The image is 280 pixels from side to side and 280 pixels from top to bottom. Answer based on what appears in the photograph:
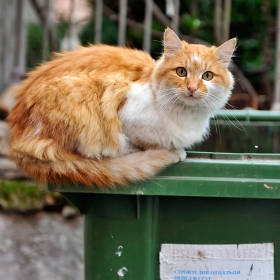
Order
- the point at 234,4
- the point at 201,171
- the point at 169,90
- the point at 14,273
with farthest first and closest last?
1. the point at 234,4
2. the point at 14,273
3. the point at 169,90
4. the point at 201,171

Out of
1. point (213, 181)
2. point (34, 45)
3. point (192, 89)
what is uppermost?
point (34, 45)

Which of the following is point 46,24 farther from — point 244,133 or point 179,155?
point 179,155

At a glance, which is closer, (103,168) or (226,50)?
(103,168)

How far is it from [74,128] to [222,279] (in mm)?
731

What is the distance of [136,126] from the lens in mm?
1818

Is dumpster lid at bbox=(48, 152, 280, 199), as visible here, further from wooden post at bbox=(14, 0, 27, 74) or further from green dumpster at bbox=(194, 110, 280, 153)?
wooden post at bbox=(14, 0, 27, 74)

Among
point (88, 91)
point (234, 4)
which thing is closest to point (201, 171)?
point (88, 91)

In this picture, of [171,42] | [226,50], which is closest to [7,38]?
[171,42]

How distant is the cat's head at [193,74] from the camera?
1.75 metres

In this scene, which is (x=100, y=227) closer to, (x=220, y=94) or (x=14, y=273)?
(x=220, y=94)

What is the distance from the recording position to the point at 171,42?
5.92ft

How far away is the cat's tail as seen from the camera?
1.65 metres

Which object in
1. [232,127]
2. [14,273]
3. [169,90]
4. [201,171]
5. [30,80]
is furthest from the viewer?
[14,273]

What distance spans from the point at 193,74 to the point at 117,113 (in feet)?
1.01
